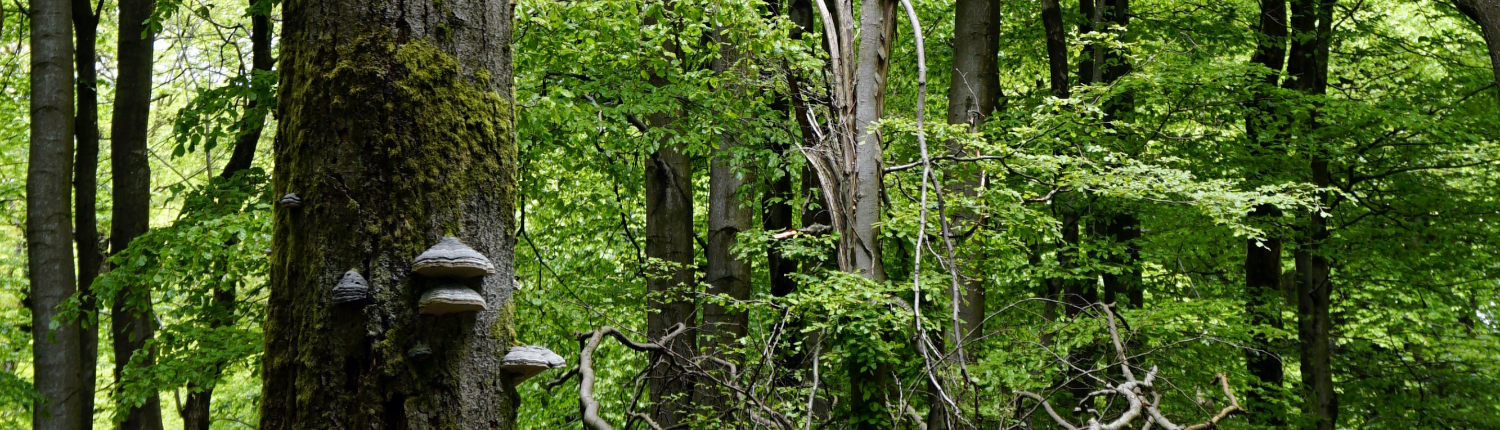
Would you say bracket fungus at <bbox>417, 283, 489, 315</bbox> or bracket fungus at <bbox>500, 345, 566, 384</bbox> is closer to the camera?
bracket fungus at <bbox>417, 283, 489, 315</bbox>

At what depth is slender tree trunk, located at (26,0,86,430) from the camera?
7.78 meters

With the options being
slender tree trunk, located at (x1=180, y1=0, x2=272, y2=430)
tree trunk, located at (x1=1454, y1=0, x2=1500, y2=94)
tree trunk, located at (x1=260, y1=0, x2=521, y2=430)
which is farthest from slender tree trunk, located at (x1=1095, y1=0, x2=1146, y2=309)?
tree trunk, located at (x1=260, y1=0, x2=521, y2=430)

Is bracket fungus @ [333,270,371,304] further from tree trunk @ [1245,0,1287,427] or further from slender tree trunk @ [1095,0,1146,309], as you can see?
tree trunk @ [1245,0,1287,427]

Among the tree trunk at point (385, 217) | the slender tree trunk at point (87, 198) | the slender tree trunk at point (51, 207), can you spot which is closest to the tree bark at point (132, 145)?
the slender tree trunk at point (87, 198)

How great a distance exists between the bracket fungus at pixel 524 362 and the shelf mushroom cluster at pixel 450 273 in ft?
0.49

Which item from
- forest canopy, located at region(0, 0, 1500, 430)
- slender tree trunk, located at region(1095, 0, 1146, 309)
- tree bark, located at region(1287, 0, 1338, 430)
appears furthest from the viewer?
tree bark, located at region(1287, 0, 1338, 430)

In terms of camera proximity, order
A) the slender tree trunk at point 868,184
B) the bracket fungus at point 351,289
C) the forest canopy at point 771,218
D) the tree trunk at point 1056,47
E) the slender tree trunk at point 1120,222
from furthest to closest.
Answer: the tree trunk at point 1056,47
the slender tree trunk at point 1120,222
the slender tree trunk at point 868,184
the forest canopy at point 771,218
the bracket fungus at point 351,289

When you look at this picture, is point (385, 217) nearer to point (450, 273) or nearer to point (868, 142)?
point (450, 273)

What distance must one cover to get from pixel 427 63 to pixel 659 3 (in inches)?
206

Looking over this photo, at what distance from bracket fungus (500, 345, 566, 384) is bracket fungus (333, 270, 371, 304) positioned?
329mm

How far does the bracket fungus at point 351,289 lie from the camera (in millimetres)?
1938

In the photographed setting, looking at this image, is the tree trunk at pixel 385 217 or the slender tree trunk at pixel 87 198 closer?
the tree trunk at pixel 385 217

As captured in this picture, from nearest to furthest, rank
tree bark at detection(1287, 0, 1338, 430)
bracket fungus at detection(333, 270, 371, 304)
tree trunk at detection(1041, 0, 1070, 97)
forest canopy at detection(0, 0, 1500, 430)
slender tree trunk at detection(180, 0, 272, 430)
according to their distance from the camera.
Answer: bracket fungus at detection(333, 270, 371, 304) < forest canopy at detection(0, 0, 1500, 430) < slender tree trunk at detection(180, 0, 272, 430) < tree bark at detection(1287, 0, 1338, 430) < tree trunk at detection(1041, 0, 1070, 97)

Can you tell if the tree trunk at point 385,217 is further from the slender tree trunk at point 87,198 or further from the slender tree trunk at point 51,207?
the slender tree trunk at point 87,198
